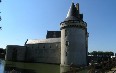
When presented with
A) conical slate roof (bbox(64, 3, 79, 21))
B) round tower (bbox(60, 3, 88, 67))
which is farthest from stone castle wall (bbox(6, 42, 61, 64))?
conical slate roof (bbox(64, 3, 79, 21))

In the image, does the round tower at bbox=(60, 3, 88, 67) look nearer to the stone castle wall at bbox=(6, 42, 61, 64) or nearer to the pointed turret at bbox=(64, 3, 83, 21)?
the pointed turret at bbox=(64, 3, 83, 21)

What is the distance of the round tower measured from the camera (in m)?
41.9

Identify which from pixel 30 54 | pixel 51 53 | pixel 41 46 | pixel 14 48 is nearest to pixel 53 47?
pixel 51 53

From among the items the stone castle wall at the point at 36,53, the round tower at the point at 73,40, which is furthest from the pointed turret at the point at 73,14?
the stone castle wall at the point at 36,53

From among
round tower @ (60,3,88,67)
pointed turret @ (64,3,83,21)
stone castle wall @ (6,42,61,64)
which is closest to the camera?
round tower @ (60,3,88,67)

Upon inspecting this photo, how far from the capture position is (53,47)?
53469mm

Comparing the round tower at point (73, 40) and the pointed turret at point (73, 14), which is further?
the pointed turret at point (73, 14)

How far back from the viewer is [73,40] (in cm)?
4200

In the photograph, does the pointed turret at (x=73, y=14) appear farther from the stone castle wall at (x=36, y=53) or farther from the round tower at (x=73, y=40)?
the stone castle wall at (x=36, y=53)

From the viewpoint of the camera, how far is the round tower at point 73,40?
4194 centimetres

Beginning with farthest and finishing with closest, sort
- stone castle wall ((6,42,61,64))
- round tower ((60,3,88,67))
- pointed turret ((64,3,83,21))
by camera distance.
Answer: stone castle wall ((6,42,61,64))
pointed turret ((64,3,83,21))
round tower ((60,3,88,67))

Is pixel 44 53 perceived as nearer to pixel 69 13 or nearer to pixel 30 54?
pixel 30 54

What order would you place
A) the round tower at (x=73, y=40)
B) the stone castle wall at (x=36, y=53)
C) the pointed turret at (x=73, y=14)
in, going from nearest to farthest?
the round tower at (x=73, y=40)
the pointed turret at (x=73, y=14)
the stone castle wall at (x=36, y=53)

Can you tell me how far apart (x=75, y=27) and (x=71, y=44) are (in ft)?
12.1
